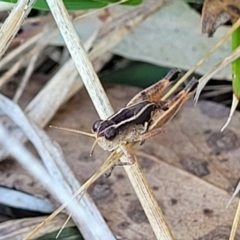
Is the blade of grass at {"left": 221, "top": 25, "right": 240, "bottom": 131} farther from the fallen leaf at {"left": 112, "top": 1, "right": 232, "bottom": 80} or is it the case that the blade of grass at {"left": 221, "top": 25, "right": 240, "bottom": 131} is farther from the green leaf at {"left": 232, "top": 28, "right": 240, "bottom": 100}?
the fallen leaf at {"left": 112, "top": 1, "right": 232, "bottom": 80}

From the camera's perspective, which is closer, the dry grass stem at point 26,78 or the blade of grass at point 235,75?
the blade of grass at point 235,75

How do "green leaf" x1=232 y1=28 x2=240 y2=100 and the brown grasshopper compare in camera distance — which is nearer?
the brown grasshopper

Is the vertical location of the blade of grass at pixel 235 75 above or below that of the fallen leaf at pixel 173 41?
below

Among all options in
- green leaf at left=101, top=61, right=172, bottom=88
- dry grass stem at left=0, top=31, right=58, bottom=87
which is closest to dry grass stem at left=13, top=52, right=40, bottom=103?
dry grass stem at left=0, top=31, right=58, bottom=87

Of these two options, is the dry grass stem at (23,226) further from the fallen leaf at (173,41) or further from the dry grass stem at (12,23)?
the fallen leaf at (173,41)

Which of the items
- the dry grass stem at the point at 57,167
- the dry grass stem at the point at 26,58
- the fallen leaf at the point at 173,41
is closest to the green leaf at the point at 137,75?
the fallen leaf at the point at 173,41

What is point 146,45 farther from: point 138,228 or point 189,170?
point 138,228

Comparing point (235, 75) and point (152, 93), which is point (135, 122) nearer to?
point (152, 93)

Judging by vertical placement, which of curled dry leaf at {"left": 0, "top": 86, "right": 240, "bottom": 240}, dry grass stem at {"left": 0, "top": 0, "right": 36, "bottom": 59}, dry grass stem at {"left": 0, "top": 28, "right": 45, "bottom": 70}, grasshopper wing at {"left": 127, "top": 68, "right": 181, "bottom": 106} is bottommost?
curled dry leaf at {"left": 0, "top": 86, "right": 240, "bottom": 240}
